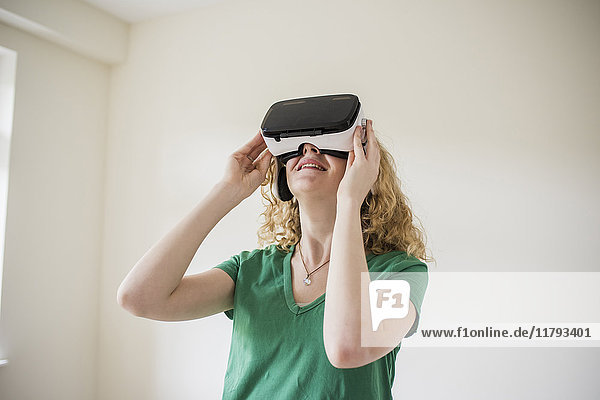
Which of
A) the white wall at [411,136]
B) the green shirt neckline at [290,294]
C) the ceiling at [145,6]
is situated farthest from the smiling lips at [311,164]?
the ceiling at [145,6]

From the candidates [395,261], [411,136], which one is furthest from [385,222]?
[411,136]

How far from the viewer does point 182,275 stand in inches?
44.9

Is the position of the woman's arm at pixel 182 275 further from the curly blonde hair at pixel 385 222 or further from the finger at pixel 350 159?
the finger at pixel 350 159

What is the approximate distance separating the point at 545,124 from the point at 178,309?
150 centimetres

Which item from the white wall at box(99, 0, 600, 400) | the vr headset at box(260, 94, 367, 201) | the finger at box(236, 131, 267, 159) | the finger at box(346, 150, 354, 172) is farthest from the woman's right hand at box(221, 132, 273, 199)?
the white wall at box(99, 0, 600, 400)

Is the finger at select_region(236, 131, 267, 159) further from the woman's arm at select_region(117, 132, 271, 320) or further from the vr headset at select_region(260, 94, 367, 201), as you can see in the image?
the vr headset at select_region(260, 94, 367, 201)

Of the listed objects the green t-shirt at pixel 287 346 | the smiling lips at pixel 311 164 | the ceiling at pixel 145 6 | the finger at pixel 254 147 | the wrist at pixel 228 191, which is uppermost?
the ceiling at pixel 145 6

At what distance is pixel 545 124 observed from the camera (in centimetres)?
184

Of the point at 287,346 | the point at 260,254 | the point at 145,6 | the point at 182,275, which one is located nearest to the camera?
the point at 287,346

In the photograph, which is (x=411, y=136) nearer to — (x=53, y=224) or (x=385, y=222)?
(x=385, y=222)

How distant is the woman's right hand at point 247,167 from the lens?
1.25 m

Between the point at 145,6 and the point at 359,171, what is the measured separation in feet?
7.02

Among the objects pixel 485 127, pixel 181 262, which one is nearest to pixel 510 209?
pixel 485 127

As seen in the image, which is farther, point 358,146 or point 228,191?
point 228,191
